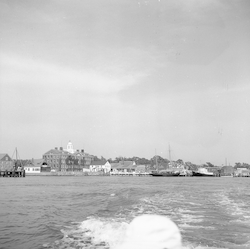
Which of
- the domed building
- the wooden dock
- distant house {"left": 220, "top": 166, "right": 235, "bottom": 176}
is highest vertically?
the domed building

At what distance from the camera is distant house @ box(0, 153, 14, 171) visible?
405 ft

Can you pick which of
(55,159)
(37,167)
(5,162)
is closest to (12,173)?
(5,162)

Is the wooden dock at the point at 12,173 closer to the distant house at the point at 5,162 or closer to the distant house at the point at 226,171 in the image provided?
the distant house at the point at 5,162

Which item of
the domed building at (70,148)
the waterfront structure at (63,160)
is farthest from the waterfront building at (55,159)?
the domed building at (70,148)

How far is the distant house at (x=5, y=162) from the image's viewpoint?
123m

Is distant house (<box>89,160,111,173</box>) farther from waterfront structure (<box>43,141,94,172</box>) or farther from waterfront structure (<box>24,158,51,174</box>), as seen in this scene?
waterfront structure (<box>24,158,51,174</box>)

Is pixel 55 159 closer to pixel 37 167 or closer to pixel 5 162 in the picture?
pixel 37 167

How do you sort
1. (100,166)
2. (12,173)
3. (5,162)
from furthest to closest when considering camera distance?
(100,166)
(5,162)
(12,173)

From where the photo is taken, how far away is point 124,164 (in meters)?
172

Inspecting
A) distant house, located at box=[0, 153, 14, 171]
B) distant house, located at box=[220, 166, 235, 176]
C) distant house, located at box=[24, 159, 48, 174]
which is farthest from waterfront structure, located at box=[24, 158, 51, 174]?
distant house, located at box=[220, 166, 235, 176]

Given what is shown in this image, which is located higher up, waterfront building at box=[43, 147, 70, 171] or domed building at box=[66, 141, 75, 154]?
domed building at box=[66, 141, 75, 154]

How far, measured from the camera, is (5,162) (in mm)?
124062

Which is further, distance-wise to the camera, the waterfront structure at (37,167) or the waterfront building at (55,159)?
Answer: the waterfront building at (55,159)

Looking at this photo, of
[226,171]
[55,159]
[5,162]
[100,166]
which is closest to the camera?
[5,162]
